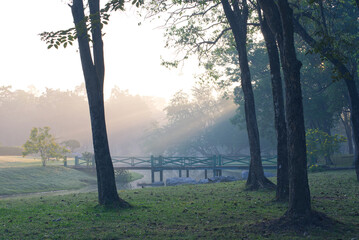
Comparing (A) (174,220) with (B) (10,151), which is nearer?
(A) (174,220)

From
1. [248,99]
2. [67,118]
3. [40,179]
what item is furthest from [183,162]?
[67,118]

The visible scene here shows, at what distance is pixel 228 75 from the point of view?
4084 cm

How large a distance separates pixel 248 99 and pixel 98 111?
21.4 feet

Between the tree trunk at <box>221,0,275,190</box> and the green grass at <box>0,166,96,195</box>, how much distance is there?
653 inches

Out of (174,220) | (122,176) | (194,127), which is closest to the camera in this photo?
(174,220)

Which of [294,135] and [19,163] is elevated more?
[294,135]

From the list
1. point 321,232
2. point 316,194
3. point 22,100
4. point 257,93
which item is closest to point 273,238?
point 321,232

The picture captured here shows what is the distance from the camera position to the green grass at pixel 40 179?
24278mm

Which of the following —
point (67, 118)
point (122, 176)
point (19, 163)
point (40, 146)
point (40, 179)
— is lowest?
point (122, 176)

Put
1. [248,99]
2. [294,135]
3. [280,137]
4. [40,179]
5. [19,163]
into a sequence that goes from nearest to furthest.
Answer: [294,135] < [280,137] < [248,99] < [40,179] < [19,163]

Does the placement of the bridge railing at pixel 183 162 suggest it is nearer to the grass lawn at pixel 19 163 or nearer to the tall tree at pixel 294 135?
the grass lawn at pixel 19 163

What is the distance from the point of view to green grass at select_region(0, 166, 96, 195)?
79.7 feet

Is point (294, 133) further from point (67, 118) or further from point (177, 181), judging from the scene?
point (67, 118)

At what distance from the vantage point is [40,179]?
27344 mm
